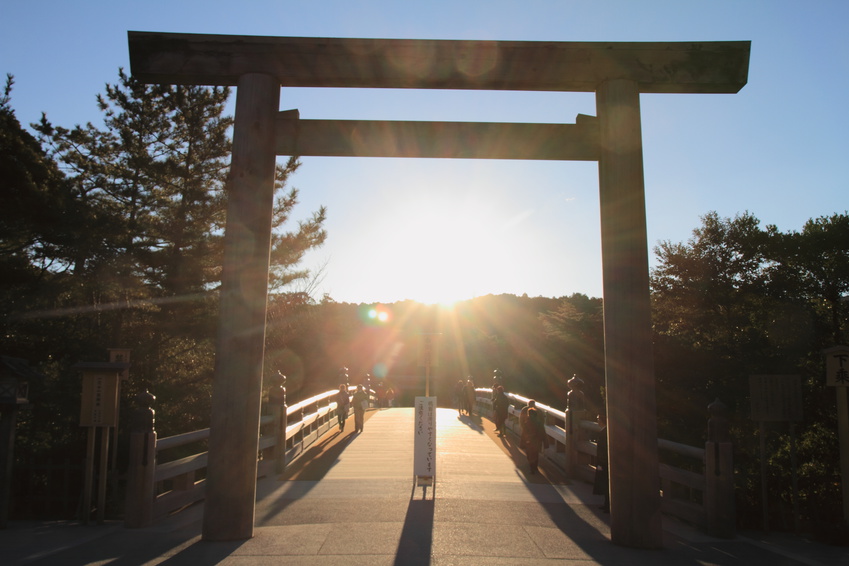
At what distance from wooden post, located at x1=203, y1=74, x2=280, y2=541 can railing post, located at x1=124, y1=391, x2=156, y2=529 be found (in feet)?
4.48

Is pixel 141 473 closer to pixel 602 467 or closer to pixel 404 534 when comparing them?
pixel 404 534

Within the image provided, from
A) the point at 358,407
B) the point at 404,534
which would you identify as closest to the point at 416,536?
the point at 404,534

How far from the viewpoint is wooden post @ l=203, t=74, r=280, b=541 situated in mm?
6117

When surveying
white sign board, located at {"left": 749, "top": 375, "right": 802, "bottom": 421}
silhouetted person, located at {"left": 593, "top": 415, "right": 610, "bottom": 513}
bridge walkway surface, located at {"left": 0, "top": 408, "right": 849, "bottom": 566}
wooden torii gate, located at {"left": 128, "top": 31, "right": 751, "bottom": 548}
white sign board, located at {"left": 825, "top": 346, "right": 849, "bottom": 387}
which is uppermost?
wooden torii gate, located at {"left": 128, "top": 31, "right": 751, "bottom": 548}

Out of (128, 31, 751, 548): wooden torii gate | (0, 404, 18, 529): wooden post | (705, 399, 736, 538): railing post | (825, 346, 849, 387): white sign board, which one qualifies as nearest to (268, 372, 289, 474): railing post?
(0, 404, 18, 529): wooden post

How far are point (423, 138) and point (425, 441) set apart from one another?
188 inches

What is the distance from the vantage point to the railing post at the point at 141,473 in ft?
23.2

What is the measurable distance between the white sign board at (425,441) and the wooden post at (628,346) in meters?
3.61

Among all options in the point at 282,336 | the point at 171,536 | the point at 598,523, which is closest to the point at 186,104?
the point at 282,336

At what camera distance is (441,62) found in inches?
265

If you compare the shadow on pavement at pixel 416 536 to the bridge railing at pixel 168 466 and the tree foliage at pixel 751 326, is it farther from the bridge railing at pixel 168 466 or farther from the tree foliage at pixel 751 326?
the tree foliage at pixel 751 326

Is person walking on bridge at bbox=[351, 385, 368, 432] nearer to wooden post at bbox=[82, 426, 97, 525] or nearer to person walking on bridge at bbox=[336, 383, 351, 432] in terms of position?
person walking on bridge at bbox=[336, 383, 351, 432]

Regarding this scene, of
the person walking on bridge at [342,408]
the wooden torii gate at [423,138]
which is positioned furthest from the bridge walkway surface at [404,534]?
the person walking on bridge at [342,408]

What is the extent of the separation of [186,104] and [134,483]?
1448 cm
